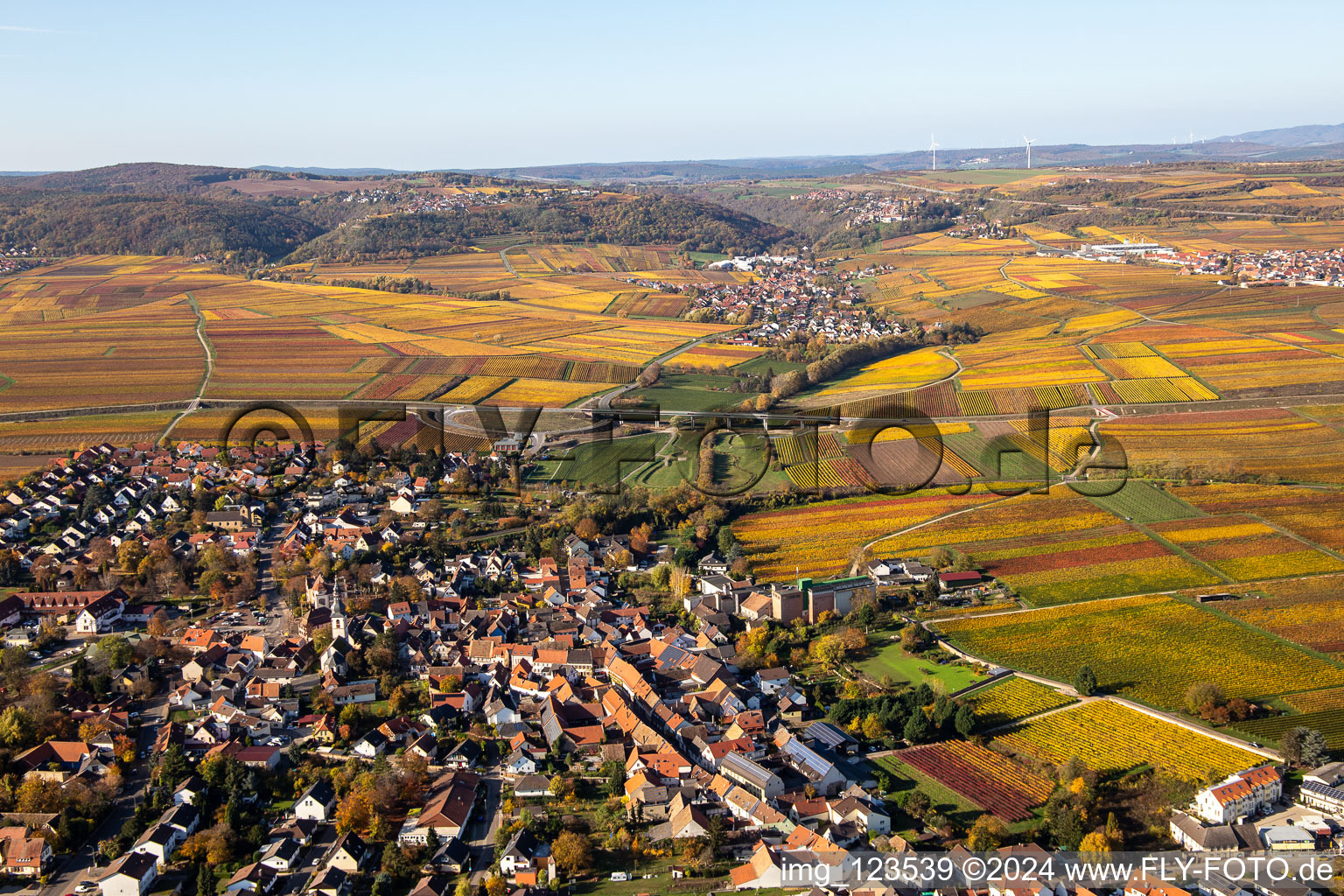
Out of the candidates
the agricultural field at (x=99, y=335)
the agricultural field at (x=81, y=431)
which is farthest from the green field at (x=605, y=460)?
the agricultural field at (x=99, y=335)

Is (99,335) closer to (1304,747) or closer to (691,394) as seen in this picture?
(691,394)

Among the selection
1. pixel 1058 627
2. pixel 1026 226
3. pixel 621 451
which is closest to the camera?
pixel 1058 627

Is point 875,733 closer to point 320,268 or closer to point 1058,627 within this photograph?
point 1058,627

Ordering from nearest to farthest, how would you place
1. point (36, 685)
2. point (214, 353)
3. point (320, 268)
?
point (36, 685), point (214, 353), point (320, 268)

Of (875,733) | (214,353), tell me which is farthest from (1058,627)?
(214,353)

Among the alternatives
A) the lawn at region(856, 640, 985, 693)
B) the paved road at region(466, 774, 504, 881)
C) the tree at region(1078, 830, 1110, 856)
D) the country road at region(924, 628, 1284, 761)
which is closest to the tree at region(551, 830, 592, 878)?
the paved road at region(466, 774, 504, 881)

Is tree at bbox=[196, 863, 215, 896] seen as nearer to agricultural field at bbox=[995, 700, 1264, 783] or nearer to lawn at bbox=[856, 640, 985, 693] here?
lawn at bbox=[856, 640, 985, 693]
